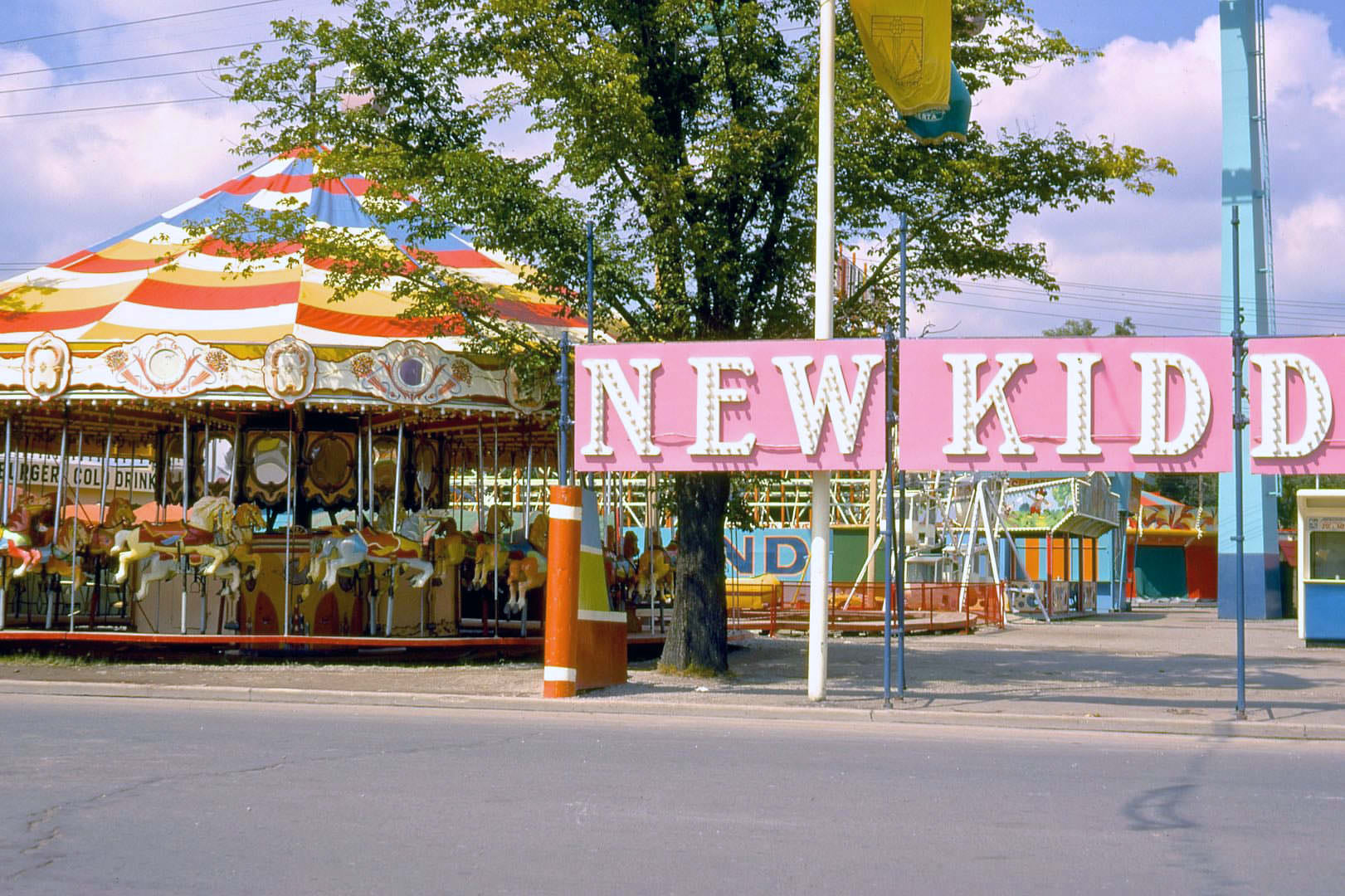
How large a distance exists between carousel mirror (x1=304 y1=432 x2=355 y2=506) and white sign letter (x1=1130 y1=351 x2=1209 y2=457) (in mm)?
12482

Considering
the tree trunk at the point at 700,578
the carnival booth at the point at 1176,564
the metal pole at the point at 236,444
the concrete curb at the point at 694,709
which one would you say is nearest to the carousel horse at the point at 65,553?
the metal pole at the point at 236,444

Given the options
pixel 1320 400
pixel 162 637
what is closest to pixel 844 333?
pixel 1320 400

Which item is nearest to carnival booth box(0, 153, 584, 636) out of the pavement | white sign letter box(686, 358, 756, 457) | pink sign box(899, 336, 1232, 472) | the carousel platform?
the carousel platform

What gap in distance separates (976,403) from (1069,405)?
0.91 meters

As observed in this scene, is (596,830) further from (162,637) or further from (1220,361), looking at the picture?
(162,637)

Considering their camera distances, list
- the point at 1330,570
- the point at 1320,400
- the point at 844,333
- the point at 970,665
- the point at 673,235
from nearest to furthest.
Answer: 1. the point at 1320,400
2. the point at 673,235
3. the point at 844,333
4. the point at 970,665
5. the point at 1330,570

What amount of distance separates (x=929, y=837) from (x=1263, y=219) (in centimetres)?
3903

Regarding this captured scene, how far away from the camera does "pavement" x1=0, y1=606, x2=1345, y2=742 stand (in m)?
14.5

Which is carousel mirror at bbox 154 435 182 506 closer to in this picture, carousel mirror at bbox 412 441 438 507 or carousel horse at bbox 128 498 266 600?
carousel mirror at bbox 412 441 438 507

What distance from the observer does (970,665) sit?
20.7 meters

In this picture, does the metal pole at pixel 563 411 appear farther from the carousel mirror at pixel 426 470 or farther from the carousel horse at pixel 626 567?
the carousel mirror at pixel 426 470

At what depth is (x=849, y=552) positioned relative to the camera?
46125mm

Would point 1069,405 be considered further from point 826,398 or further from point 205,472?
point 205,472

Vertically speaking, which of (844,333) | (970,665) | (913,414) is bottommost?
(970,665)
